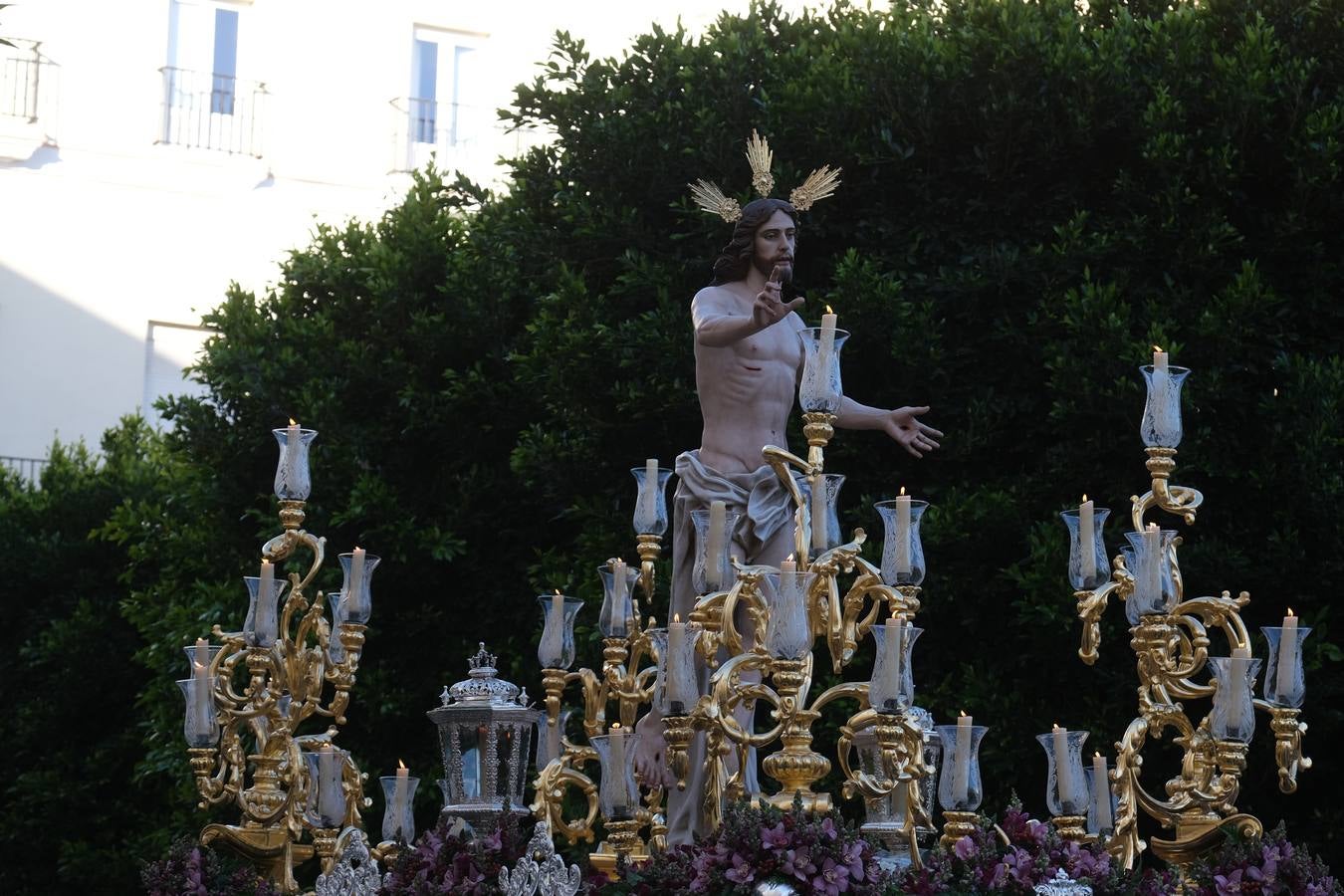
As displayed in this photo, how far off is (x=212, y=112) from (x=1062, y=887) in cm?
1785

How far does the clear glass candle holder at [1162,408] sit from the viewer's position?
907cm

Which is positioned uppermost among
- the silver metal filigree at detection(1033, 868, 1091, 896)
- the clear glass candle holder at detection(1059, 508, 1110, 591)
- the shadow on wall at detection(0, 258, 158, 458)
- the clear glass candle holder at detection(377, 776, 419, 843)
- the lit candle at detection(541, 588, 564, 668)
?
the shadow on wall at detection(0, 258, 158, 458)

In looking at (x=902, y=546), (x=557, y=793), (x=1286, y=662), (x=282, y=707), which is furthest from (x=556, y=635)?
(x=1286, y=662)

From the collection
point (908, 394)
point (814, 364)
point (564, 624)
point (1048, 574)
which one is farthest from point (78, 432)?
point (814, 364)

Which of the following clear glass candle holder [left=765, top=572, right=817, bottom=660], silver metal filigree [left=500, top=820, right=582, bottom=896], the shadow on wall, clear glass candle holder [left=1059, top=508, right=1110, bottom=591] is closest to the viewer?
clear glass candle holder [left=765, top=572, right=817, bottom=660]

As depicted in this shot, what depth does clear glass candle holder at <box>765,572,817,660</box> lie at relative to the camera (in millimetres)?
7914

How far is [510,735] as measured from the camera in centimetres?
943

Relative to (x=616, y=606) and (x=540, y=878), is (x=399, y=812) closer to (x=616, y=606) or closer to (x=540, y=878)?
→ (x=616, y=606)

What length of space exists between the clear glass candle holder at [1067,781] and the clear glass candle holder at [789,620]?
1610 mm

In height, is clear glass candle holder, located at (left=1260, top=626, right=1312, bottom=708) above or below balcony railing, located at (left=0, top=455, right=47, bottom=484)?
below

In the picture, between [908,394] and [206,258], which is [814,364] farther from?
[206,258]

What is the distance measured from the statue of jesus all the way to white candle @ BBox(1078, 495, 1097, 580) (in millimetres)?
872

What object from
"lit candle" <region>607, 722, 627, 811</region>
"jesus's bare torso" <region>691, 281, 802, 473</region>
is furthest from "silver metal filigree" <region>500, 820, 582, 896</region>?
"jesus's bare torso" <region>691, 281, 802, 473</region>

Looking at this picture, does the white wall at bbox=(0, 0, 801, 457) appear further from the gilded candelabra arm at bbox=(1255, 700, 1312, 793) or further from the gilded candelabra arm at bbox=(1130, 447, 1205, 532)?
the gilded candelabra arm at bbox=(1255, 700, 1312, 793)
